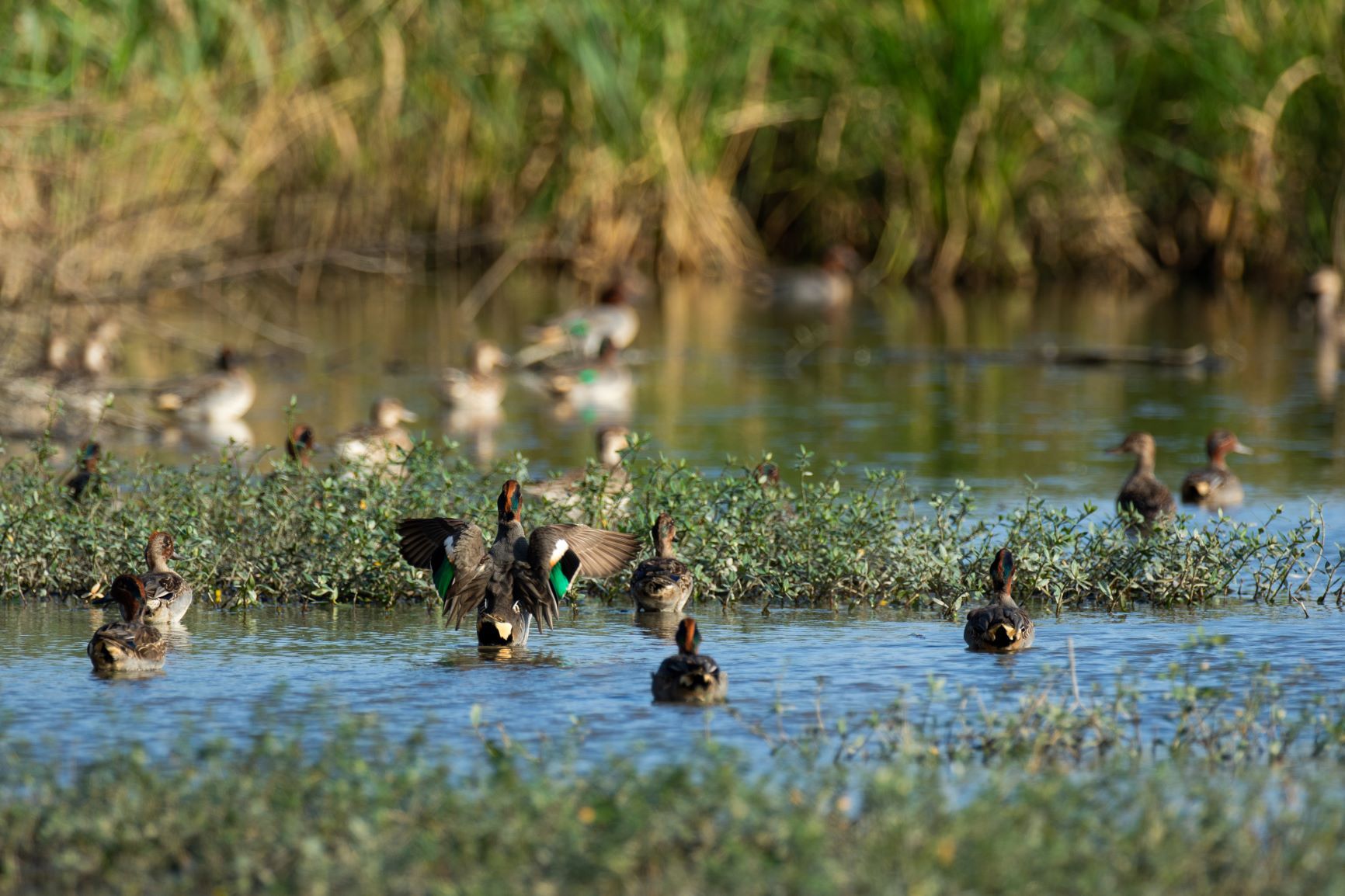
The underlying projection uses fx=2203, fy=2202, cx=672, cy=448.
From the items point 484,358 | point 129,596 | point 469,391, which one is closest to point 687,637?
point 129,596

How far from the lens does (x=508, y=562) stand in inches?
352

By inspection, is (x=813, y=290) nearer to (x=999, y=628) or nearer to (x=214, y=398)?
(x=214, y=398)

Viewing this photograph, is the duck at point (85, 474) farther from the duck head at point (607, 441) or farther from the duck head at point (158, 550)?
the duck head at point (607, 441)

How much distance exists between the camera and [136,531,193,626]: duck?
915 centimetres

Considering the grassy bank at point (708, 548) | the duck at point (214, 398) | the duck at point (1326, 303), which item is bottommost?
the grassy bank at point (708, 548)

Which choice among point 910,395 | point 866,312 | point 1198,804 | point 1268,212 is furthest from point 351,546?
point 1268,212

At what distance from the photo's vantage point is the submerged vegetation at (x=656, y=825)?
5629 mm

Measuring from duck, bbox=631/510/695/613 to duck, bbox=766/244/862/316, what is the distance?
1672 centimetres

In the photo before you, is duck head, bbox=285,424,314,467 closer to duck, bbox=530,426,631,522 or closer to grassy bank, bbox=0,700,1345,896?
duck, bbox=530,426,631,522

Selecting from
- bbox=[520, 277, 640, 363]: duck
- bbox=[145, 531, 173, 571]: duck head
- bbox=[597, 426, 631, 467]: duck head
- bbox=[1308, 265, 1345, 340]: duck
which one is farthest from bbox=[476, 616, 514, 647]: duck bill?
bbox=[1308, 265, 1345, 340]: duck

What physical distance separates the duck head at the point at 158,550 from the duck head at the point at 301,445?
3.31ft

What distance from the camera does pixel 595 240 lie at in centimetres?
2778

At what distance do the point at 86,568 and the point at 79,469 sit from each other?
1.75m

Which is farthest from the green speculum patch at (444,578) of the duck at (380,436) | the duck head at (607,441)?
Result: the duck head at (607,441)
